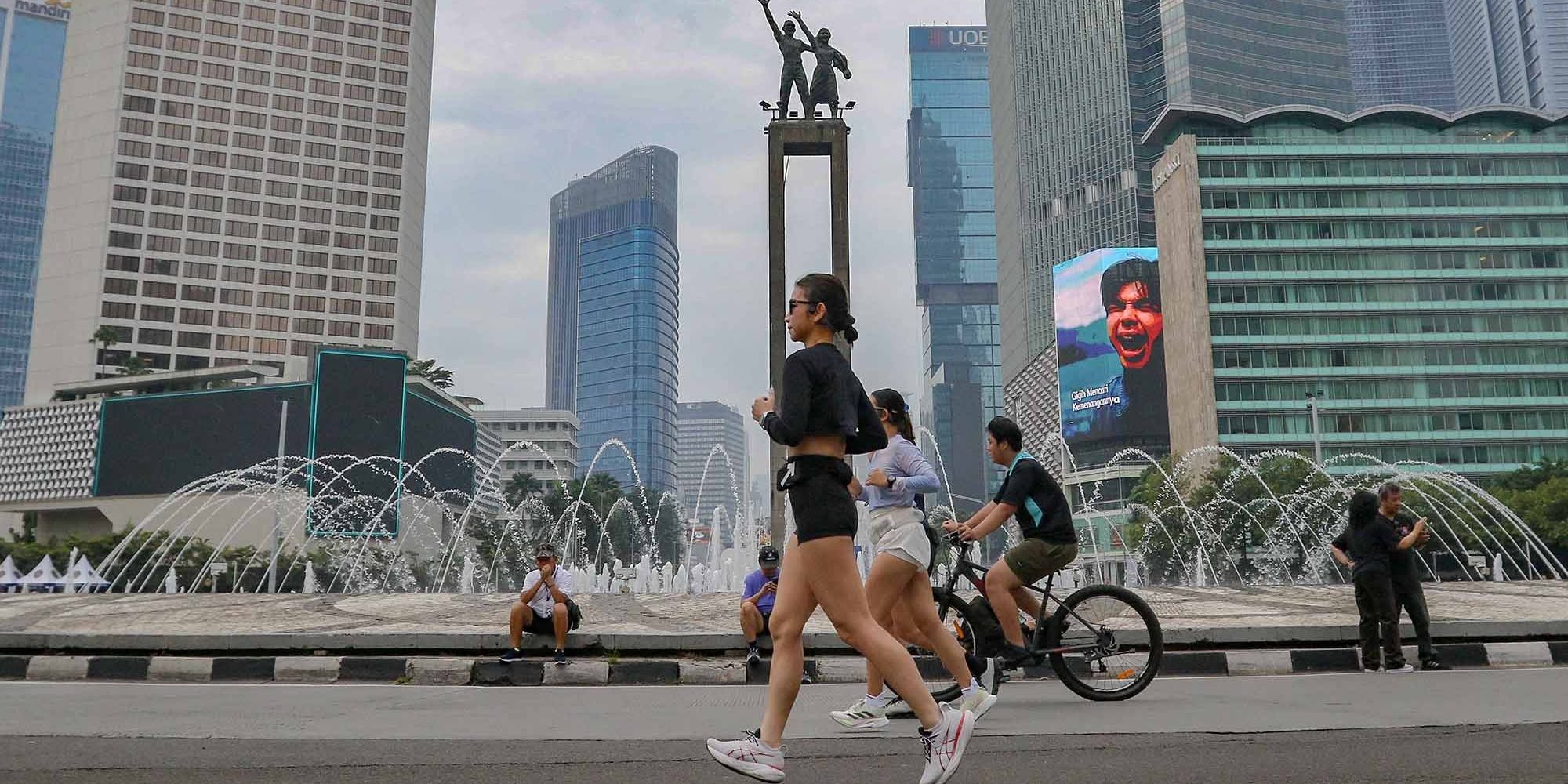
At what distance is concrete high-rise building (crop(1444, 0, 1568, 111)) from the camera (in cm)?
18050

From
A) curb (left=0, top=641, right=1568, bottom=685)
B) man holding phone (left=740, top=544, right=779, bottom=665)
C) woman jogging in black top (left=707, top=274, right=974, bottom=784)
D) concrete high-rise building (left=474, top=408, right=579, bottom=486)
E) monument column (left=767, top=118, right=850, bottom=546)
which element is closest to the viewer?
woman jogging in black top (left=707, top=274, right=974, bottom=784)

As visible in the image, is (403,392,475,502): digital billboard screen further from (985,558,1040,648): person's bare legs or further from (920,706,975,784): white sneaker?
(920,706,975,784): white sneaker

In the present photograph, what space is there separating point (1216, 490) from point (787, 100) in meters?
42.3

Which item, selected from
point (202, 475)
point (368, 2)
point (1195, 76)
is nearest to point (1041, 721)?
point (202, 475)

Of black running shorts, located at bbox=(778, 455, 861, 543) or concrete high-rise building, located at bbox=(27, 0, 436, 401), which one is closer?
black running shorts, located at bbox=(778, 455, 861, 543)

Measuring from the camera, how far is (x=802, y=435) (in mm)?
4121

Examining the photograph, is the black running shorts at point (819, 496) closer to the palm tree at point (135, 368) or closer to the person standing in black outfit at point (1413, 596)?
the person standing in black outfit at point (1413, 596)

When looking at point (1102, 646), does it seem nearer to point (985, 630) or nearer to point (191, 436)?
point (985, 630)

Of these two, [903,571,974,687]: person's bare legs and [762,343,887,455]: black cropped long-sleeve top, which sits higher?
[762,343,887,455]: black cropped long-sleeve top

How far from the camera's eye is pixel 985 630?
6.57 meters

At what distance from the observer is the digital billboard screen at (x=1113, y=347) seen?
92312mm

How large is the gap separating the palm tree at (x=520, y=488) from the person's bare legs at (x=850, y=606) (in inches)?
3772

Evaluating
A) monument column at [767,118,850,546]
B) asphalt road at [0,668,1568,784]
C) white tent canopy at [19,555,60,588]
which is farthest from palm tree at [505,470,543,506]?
asphalt road at [0,668,1568,784]

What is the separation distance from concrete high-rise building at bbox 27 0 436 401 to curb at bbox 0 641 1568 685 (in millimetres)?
86383
